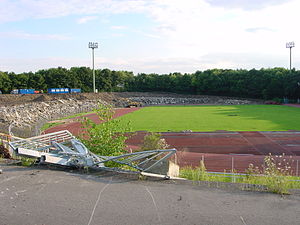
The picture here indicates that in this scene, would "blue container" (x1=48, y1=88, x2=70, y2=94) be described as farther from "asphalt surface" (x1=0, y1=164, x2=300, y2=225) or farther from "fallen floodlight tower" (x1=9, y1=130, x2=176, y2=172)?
"asphalt surface" (x1=0, y1=164, x2=300, y2=225)

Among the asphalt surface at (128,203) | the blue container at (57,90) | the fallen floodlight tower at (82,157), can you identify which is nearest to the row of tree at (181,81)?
the blue container at (57,90)

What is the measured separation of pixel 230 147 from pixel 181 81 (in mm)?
74403

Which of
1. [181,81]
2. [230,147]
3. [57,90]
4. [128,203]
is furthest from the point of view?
[181,81]

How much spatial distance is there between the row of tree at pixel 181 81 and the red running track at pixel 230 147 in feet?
171

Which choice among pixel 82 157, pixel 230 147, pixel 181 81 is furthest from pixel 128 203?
pixel 181 81

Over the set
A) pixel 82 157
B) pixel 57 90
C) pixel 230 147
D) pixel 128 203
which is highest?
pixel 57 90

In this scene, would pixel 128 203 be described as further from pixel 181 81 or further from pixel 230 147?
pixel 181 81

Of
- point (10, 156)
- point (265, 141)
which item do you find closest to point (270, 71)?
point (265, 141)

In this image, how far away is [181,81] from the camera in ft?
321

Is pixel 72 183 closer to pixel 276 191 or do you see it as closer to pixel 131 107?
pixel 276 191

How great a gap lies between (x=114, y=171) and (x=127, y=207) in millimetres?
2928

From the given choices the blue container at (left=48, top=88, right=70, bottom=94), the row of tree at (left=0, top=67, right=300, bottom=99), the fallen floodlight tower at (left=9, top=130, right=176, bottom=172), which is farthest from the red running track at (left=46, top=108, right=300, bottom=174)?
the blue container at (left=48, top=88, right=70, bottom=94)

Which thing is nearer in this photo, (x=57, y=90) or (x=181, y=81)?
(x=57, y=90)

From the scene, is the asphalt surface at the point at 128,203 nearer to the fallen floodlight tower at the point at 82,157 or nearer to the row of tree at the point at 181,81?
the fallen floodlight tower at the point at 82,157
